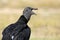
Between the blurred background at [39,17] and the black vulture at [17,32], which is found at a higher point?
the black vulture at [17,32]

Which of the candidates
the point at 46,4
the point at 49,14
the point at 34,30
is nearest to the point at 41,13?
the point at 49,14

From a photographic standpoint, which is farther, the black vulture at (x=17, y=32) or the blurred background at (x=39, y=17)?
the blurred background at (x=39, y=17)

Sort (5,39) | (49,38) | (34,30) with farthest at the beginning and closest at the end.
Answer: (34,30) → (49,38) → (5,39)

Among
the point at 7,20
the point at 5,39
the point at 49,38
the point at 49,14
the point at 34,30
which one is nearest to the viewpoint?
the point at 5,39

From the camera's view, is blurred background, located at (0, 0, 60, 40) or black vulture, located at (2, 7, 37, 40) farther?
blurred background, located at (0, 0, 60, 40)

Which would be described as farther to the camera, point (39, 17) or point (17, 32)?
point (39, 17)

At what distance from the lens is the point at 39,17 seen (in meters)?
22.2

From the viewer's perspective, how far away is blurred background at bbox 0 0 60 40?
18.7 m

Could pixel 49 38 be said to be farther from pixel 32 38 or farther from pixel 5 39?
pixel 5 39

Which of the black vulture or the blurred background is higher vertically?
the black vulture

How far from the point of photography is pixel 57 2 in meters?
26.1

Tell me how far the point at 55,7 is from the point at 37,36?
6.94 meters

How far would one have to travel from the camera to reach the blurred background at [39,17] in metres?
18.7

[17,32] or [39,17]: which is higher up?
[17,32]
